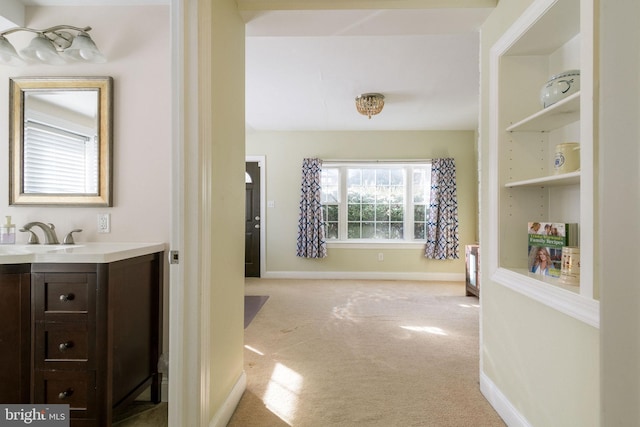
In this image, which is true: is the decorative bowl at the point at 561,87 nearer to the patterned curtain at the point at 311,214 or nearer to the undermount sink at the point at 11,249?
the undermount sink at the point at 11,249

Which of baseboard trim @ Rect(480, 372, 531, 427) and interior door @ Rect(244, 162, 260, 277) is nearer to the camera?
baseboard trim @ Rect(480, 372, 531, 427)

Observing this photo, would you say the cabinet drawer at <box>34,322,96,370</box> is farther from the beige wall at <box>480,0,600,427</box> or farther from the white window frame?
the white window frame

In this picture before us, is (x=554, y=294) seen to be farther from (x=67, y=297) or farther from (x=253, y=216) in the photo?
(x=253, y=216)

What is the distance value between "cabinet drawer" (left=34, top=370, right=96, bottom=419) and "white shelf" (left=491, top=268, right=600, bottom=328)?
200cm

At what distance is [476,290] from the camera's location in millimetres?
4207

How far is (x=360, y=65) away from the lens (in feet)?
9.87

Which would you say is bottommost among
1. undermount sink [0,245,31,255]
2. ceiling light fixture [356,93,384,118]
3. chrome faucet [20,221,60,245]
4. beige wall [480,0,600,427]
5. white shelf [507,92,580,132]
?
beige wall [480,0,600,427]

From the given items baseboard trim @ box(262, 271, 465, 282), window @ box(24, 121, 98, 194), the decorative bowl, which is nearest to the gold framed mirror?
window @ box(24, 121, 98, 194)

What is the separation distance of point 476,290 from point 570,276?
3033 mm

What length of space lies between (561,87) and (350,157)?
396cm

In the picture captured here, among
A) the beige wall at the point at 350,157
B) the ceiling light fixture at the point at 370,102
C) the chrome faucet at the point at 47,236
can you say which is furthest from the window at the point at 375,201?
the chrome faucet at the point at 47,236

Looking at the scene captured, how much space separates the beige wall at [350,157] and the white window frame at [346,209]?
0.08 m

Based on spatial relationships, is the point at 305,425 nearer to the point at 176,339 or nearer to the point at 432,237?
the point at 176,339

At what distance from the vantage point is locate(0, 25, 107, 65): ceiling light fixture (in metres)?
1.81
